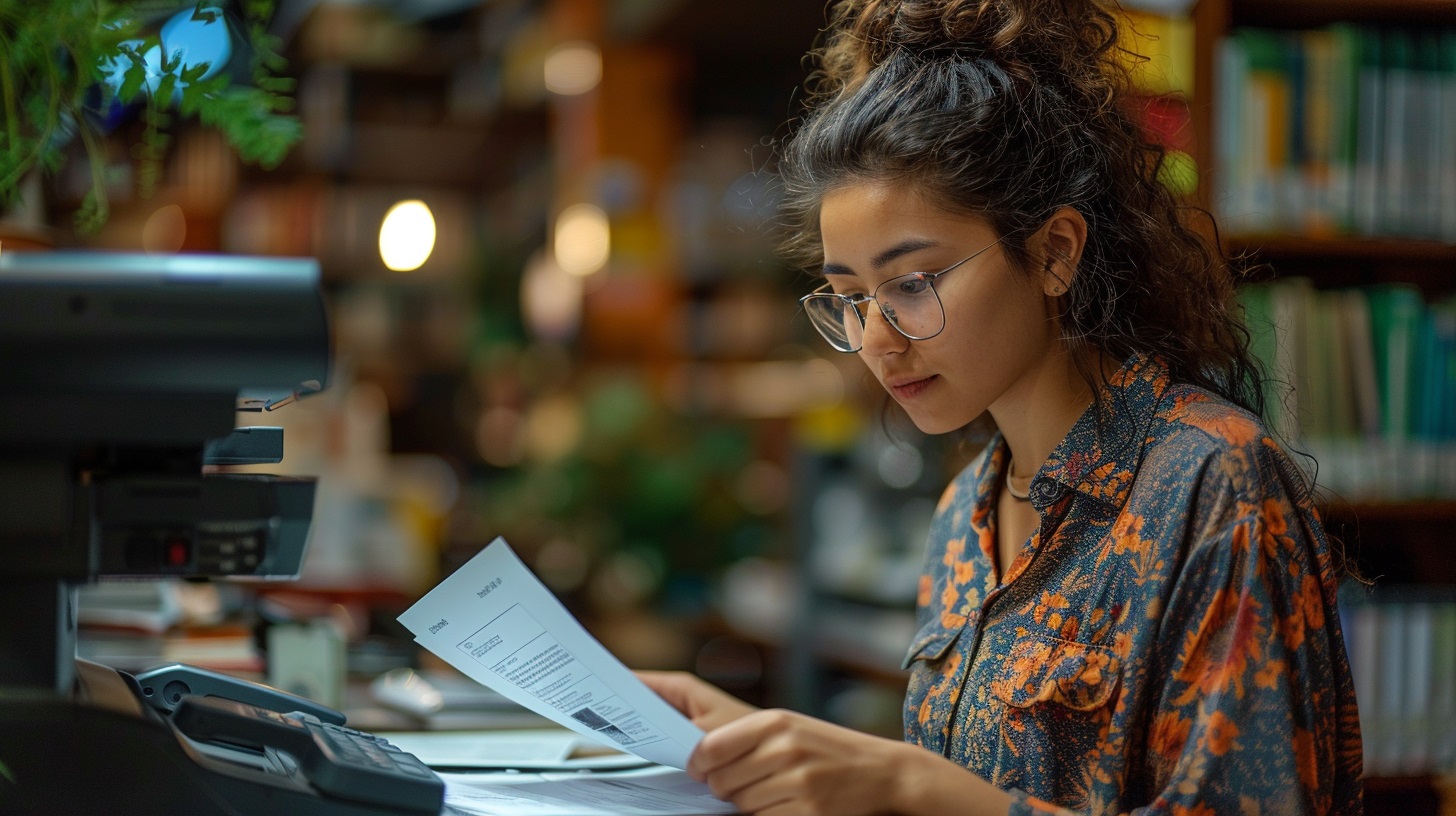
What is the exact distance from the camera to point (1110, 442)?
1.12 m

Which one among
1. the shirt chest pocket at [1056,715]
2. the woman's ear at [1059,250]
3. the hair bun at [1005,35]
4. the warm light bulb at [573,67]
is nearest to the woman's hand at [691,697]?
the shirt chest pocket at [1056,715]

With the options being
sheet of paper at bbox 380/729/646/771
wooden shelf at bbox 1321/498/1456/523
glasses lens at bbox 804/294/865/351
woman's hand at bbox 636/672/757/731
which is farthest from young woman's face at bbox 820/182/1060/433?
wooden shelf at bbox 1321/498/1456/523

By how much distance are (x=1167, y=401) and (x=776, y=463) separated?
4038 millimetres

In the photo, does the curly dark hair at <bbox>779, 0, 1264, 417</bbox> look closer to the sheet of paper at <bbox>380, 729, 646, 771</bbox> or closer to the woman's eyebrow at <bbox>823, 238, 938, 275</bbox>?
the woman's eyebrow at <bbox>823, 238, 938, 275</bbox>

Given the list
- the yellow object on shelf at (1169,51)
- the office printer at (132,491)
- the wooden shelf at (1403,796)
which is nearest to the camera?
the office printer at (132,491)

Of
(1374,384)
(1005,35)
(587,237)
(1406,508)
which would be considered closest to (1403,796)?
(1406,508)

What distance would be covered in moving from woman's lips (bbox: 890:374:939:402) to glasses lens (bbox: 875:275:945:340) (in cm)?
6

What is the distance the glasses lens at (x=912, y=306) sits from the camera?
43.9 inches

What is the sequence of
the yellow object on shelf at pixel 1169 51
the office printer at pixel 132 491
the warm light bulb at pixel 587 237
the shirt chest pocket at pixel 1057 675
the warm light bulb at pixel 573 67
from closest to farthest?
the office printer at pixel 132 491, the shirt chest pocket at pixel 1057 675, the yellow object on shelf at pixel 1169 51, the warm light bulb at pixel 587 237, the warm light bulb at pixel 573 67

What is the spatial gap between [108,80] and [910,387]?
827mm

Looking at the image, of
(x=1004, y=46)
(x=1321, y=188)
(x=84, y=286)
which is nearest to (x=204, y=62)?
(x=84, y=286)

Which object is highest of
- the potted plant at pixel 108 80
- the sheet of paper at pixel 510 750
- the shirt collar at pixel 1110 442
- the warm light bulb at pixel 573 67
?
the warm light bulb at pixel 573 67

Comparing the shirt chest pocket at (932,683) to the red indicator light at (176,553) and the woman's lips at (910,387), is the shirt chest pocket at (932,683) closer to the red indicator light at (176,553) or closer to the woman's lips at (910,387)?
the woman's lips at (910,387)

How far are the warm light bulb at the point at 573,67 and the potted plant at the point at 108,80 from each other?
400 cm
